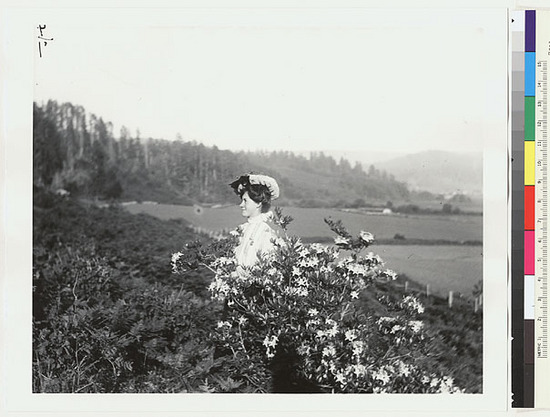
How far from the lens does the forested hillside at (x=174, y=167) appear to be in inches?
151

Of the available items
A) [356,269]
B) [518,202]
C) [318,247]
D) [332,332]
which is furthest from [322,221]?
[518,202]

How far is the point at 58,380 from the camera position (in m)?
3.85

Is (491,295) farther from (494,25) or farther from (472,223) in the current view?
(494,25)

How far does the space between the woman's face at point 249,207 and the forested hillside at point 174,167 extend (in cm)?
7

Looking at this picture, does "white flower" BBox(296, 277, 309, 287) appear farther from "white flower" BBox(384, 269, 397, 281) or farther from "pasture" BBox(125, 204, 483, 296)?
"white flower" BBox(384, 269, 397, 281)

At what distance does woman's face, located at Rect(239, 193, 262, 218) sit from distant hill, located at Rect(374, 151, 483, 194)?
629 mm

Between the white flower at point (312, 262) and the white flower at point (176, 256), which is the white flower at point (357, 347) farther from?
the white flower at point (176, 256)

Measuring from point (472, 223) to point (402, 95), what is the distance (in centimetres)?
73

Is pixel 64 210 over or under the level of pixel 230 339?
over

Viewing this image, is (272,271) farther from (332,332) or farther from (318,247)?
(332,332)

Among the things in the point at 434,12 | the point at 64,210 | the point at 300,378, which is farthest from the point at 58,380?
the point at 434,12

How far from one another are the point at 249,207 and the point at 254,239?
0.16 metres

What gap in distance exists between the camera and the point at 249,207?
3.85 m

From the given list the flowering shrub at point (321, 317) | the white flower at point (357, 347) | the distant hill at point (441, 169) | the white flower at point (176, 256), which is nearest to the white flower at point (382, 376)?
the flowering shrub at point (321, 317)
